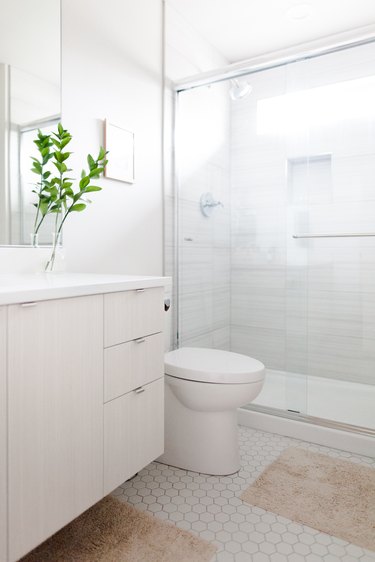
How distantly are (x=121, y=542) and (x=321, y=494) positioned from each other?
802 millimetres

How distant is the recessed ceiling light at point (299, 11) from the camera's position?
234cm

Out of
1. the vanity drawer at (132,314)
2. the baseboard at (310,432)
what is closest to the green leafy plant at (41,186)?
the vanity drawer at (132,314)

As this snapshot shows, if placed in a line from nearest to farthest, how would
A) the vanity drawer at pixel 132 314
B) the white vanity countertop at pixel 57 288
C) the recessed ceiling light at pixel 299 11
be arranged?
the white vanity countertop at pixel 57 288 → the vanity drawer at pixel 132 314 → the recessed ceiling light at pixel 299 11

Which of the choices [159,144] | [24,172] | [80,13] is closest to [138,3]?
[80,13]

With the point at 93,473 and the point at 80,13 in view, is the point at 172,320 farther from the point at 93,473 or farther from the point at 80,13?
the point at 80,13

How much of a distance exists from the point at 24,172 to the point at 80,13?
78cm

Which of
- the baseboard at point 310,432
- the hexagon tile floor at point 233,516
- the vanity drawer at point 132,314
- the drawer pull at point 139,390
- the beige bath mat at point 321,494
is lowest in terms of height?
the hexagon tile floor at point 233,516

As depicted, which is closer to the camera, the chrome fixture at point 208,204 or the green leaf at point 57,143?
the green leaf at point 57,143

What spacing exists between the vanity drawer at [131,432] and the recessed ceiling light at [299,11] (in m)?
2.19

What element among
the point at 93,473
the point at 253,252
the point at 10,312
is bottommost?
the point at 93,473

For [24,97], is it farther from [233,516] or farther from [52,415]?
[233,516]

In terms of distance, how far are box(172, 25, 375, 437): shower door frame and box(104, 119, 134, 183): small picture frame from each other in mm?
428

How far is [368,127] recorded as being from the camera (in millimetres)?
2148

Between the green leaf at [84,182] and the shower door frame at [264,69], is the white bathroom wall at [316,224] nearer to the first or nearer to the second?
the shower door frame at [264,69]
